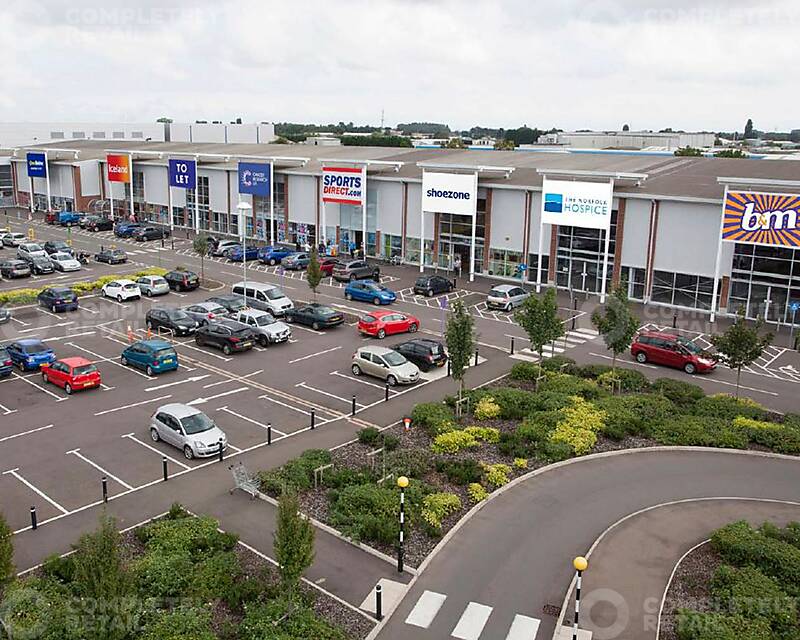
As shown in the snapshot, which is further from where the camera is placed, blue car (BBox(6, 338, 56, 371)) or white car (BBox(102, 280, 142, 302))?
white car (BBox(102, 280, 142, 302))

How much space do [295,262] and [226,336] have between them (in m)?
20.3

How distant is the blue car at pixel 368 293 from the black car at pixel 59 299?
15.2 m

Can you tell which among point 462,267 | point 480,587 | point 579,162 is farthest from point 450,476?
point 579,162

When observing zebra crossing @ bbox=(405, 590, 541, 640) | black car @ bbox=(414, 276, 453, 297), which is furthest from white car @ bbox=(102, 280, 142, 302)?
zebra crossing @ bbox=(405, 590, 541, 640)

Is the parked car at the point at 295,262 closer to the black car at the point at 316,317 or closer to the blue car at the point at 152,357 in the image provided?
the black car at the point at 316,317

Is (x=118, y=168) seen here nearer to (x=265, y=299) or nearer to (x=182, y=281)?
(x=182, y=281)

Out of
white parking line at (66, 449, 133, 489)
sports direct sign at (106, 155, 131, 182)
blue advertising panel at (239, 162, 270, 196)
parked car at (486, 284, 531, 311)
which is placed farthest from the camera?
sports direct sign at (106, 155, 131, 182)

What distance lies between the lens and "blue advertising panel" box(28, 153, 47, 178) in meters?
79.2

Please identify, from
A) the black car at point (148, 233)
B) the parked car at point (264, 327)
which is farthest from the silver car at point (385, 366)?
the black car at point (148, 233)

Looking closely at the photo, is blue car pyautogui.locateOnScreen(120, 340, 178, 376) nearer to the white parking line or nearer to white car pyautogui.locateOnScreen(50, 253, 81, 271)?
the white parking line

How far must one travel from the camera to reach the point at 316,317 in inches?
1465

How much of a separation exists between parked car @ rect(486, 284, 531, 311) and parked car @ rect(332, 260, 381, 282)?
948cm

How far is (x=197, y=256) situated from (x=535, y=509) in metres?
45.1

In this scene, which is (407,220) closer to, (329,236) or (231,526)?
(329,236)
